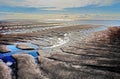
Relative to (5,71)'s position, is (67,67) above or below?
below

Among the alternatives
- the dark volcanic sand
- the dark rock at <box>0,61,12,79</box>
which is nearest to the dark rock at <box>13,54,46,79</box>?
the dark volcanic sand

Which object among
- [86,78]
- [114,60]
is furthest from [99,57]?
[86,78]

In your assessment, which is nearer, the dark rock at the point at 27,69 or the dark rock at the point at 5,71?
the dark rock at the point at 27,69

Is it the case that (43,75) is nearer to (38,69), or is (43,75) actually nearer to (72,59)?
(38,69)

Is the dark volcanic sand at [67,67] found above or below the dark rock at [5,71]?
below

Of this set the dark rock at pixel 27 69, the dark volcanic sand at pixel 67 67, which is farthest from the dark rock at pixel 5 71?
the dark rock at pixel 27 69

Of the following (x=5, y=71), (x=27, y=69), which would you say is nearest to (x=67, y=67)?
(x=27, y=69)

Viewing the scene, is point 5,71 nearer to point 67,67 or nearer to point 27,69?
point 27,69

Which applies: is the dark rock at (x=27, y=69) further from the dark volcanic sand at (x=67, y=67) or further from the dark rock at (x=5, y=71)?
the dark rock at (x=5, y=71)

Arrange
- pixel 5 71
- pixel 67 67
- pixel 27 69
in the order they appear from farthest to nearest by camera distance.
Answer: pixel 67 67
pixel 27 69
pixel 5 71

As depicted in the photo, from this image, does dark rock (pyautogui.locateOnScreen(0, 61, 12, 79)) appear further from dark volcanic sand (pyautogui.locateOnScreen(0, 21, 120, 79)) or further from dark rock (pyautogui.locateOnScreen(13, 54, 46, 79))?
dark rock (pyautogui.locateOnScreen(13, 54, 46, 79))

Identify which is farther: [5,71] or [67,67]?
[67,67]
